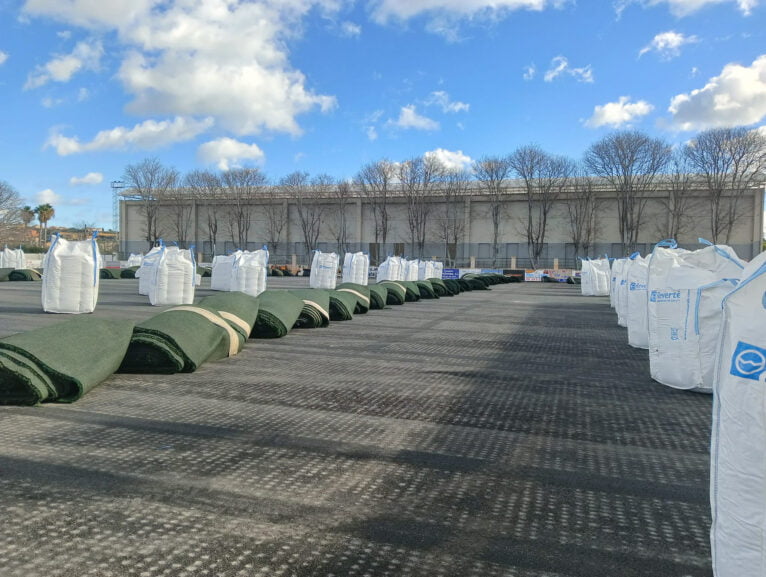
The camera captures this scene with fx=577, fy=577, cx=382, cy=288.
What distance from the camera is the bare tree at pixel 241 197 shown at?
2474 inches

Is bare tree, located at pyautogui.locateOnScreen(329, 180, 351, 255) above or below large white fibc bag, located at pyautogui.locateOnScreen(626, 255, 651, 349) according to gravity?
above

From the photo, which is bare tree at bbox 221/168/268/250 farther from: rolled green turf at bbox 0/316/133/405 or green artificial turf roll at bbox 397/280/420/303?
rolled green turf at bbox 0/316/133/405

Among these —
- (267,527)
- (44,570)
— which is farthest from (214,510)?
(44,570)

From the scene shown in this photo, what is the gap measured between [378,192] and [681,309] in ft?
186

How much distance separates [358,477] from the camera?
343cm

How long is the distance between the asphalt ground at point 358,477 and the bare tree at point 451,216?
2077 inches

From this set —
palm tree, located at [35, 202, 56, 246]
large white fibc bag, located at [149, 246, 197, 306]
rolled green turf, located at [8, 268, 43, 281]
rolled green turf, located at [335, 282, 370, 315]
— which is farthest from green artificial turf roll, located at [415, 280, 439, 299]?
palm tree, located at [35, 202, 56, 246]

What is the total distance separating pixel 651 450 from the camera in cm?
411

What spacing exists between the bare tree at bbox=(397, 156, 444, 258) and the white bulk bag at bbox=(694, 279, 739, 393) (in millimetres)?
52145

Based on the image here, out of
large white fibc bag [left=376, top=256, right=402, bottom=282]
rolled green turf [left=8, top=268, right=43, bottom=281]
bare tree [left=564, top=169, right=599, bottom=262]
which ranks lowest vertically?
rolled green turf [left=8, top=268, right=43, bottom=281]

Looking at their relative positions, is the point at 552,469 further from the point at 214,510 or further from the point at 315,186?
the point at 315,186

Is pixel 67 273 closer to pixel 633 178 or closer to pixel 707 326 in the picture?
pixel 707 326

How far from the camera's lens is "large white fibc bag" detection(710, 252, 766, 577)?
1917mm

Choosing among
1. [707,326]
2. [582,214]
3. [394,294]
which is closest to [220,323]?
[707,326]
